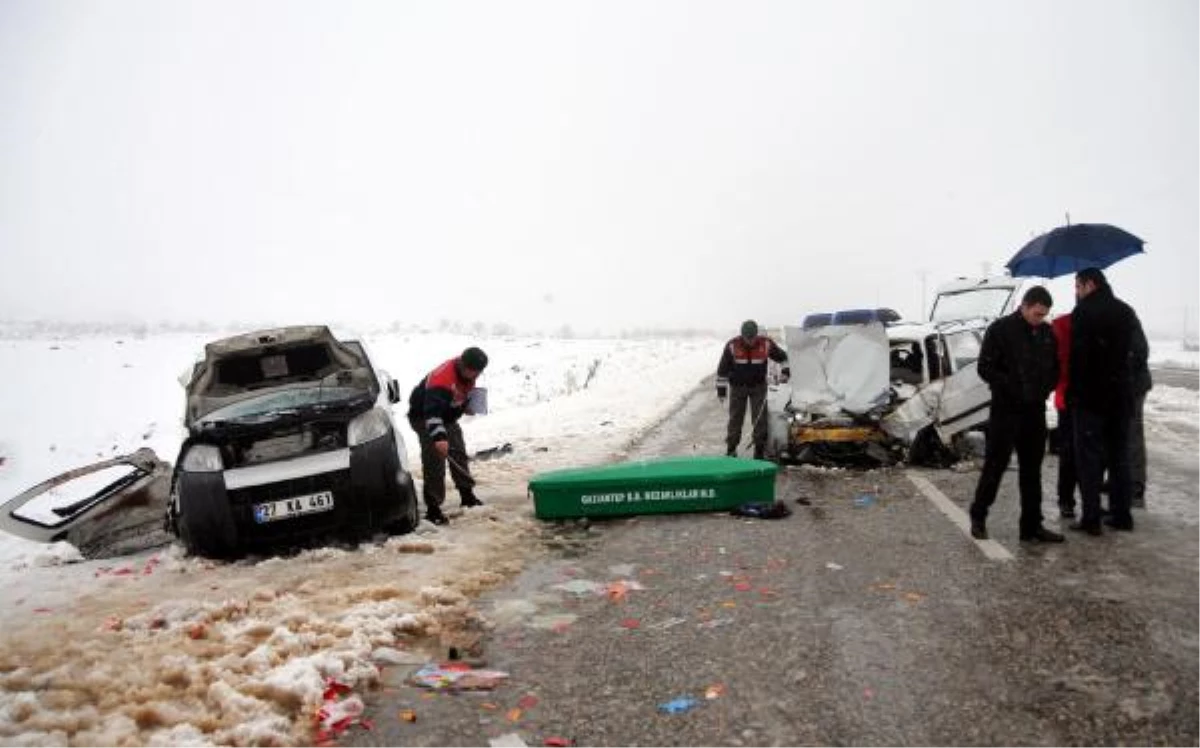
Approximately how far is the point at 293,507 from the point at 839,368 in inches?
268

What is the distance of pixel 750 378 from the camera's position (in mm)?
10070

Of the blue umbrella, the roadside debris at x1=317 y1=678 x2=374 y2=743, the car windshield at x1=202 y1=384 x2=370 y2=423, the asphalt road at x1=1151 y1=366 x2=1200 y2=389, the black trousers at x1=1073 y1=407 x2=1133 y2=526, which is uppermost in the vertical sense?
the blue umbrella

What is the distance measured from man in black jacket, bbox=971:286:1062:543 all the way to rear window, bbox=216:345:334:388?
6.25 metres

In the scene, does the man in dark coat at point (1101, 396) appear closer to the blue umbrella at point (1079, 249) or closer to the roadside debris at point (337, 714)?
the blue umbrella at point (1079, 249)

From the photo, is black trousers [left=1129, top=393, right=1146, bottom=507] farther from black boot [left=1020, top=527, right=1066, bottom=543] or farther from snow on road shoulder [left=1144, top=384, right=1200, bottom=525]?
black boot [left=1020, top=527, right=1066, bottom=543]

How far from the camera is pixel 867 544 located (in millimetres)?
5844

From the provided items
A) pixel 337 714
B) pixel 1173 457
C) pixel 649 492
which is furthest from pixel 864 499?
pixel 337 714

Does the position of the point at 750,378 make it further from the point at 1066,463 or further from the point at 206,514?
the point at 206,514

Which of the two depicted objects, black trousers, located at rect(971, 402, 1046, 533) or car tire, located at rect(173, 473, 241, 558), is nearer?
black trousers, located at rect(971, 402, 1046, 533)

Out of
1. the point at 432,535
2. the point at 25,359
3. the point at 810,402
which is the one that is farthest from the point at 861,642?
the point at 25,359

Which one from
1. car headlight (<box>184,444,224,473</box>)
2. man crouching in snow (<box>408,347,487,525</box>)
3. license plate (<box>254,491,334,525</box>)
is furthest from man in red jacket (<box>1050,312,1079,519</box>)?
car headlight (<box>184,444,224,473</box>)

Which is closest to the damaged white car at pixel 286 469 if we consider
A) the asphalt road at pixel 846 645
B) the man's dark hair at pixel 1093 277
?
the asphalt road at pixel 846 645

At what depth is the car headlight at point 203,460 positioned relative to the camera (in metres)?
5.95

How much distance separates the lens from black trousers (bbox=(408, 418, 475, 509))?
7238 mm
